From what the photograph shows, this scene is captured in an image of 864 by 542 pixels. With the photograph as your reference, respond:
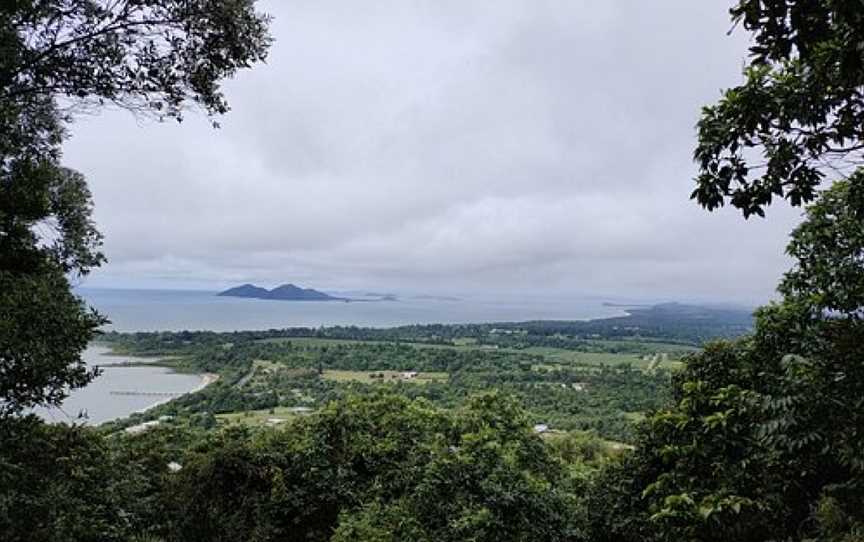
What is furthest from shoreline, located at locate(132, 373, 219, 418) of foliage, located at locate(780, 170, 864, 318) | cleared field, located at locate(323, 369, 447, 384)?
foliage, located at locate(780, 170, 864, 318)

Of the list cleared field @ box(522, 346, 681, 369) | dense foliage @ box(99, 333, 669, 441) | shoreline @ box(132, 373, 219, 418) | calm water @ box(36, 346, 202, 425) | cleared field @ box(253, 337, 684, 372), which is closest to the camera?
calm water @ box(36, 346, 202, 425)

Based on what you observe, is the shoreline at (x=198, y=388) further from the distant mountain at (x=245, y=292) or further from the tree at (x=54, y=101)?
the distant mountain at (x=245, y=292)

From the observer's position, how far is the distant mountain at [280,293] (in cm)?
13462

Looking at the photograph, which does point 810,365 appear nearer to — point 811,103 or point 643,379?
point 811,103

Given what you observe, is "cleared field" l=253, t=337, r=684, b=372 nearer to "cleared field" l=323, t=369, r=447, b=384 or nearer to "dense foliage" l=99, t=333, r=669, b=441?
"dense foliage" l=99, t=333, r=669, b=441

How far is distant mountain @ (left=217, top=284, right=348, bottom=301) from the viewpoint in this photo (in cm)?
13462

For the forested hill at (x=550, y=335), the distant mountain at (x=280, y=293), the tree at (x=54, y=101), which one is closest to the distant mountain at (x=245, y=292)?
the distant mountain at (x=280, y=293)

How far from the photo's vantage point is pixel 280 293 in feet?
443

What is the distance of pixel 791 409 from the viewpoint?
2.54 m

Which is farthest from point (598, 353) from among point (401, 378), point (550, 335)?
point (401, 378)

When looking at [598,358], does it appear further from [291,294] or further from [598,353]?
[291,294]

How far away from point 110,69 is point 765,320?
569cm

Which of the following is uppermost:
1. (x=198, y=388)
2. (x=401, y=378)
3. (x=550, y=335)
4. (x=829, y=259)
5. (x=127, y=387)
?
(x=829, y=259)

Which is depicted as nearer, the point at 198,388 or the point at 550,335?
the point at 198,388
